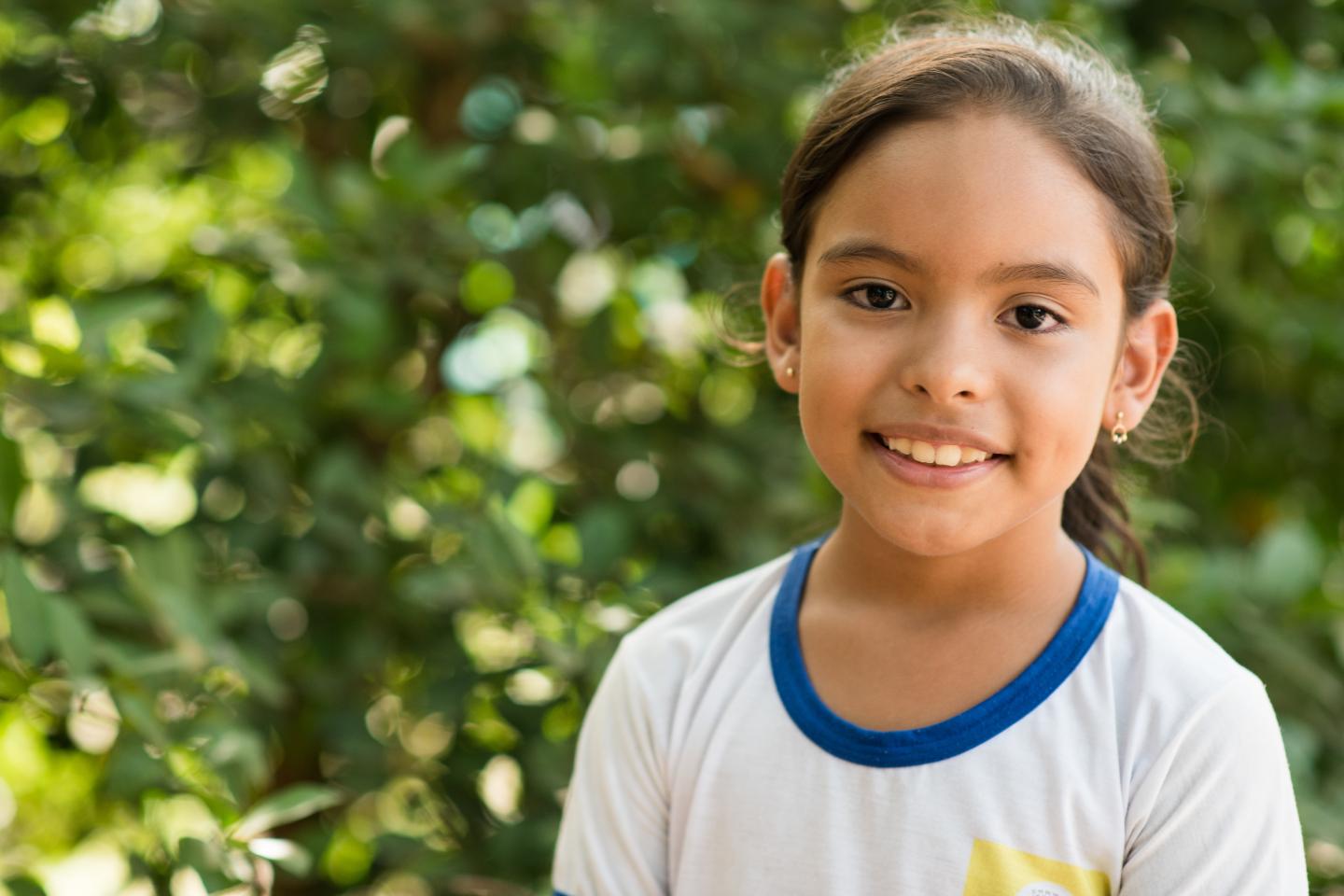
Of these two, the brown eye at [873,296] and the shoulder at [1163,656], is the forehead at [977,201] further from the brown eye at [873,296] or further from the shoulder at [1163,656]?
the shoulder at [1163,656]

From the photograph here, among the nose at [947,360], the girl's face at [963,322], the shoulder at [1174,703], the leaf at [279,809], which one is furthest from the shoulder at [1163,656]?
the leaf at [279,809]

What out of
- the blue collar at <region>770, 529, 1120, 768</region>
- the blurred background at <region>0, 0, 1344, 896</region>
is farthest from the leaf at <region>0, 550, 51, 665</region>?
the blue collar at <region>770, 529, 1120, 768</region>

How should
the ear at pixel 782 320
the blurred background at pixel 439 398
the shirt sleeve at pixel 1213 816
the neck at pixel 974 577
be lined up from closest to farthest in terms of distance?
1. the shirt sleeve at pixel 1213 816
2. the neck at pixel 974 577
3. the ear at pixel 782 320
4. the blurred background at pixel 439 398

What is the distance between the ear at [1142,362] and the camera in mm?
1166

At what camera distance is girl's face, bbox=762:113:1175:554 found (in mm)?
1034

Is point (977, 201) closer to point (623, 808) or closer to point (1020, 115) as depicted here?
point (1020, 115)

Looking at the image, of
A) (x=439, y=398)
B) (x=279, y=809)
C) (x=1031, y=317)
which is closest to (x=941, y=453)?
(x=1031, y=317)

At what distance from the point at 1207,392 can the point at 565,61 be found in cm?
92

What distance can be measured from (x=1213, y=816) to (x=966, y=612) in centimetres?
23

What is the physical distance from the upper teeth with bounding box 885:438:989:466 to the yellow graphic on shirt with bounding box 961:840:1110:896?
0.26m

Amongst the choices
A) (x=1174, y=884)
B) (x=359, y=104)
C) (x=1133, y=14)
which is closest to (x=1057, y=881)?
(x=1174, y=884)

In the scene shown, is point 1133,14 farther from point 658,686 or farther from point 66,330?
point 66,330

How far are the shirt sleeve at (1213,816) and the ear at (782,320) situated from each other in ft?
1.34

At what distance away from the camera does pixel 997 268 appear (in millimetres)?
1030
